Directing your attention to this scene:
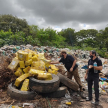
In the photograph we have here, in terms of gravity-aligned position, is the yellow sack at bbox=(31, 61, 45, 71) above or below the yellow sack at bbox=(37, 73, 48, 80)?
above

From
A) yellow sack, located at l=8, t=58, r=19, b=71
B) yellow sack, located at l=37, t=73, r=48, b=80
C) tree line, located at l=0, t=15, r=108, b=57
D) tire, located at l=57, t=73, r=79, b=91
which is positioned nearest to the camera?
yellow sack, located at l=37, t=73, r=48, b=80

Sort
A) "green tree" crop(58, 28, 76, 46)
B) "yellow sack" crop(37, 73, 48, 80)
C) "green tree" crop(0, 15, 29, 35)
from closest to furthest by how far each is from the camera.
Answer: "yellow sack" crop(37, 73, 48, 80) < "green tree" crop(0, 15, 29, 35) < "green tree" crop(58, 28, 76, 46)

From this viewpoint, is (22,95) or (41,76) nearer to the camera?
(22,95)

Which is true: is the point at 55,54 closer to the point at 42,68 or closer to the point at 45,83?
the point at 42,68

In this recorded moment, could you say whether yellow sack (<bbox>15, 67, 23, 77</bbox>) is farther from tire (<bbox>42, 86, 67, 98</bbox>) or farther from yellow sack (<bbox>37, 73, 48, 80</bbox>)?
tire (<bbox>42, 86, 67, 98</bbox>)

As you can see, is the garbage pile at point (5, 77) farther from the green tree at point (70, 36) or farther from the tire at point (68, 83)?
the green tree at point (70, 36)

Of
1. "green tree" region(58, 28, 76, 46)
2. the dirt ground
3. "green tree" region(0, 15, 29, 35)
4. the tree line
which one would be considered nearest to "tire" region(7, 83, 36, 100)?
the dirt ground

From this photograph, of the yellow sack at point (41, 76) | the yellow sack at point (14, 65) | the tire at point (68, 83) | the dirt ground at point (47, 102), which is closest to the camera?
the dirt ground at point (47, 102)

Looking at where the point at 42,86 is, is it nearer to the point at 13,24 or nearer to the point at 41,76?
the point at 41,76

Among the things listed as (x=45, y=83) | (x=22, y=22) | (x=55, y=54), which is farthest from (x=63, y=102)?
(x=22, y=22)

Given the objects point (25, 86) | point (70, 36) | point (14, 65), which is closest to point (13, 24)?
point (70, 36)

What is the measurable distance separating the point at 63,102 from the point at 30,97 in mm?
993

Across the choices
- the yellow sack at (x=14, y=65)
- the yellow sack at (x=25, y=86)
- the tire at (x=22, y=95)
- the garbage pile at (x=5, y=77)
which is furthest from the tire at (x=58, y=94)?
the yellow sack at (x=14, y=65)

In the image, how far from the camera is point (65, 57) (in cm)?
365
